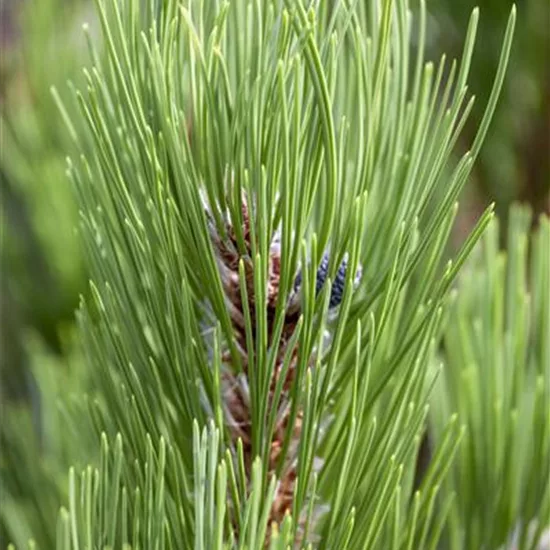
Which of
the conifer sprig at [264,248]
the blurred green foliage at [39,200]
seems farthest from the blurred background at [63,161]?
the conifer sprig at [264,248]

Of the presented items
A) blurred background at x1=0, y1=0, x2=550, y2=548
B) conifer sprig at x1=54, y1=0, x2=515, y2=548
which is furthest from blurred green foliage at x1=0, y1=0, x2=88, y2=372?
conifer sprig at x1=54, y1=0, x2=515, y2=548

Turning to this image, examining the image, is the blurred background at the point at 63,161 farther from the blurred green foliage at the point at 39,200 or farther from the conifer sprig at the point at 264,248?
the conifer sprig at the point at 264,248

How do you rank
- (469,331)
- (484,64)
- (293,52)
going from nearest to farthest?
(293,52) < (469,331) < (484,64)

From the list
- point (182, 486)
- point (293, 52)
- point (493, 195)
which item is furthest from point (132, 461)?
point (493, 195)

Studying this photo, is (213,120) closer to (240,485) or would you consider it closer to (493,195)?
(240,485)

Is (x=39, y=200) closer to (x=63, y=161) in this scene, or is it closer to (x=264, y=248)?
(x=63, y=161)

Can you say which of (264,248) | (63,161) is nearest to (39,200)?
(63,161)

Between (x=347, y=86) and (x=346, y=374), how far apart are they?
0.10 m

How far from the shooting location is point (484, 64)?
68cm

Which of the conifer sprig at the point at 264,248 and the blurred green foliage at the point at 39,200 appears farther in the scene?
the blurred green foliage at the point at 39,200

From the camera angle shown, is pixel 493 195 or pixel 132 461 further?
pixel 493 195

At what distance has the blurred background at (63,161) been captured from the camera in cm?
67

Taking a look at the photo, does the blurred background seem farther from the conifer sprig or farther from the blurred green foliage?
the conifer sprig

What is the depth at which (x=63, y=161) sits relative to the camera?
69cm
